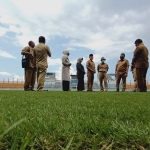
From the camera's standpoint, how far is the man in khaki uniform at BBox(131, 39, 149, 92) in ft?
31.6

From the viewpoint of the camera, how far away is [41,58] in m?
9.15

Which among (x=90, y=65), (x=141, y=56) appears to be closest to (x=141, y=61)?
(x=141, y=56)

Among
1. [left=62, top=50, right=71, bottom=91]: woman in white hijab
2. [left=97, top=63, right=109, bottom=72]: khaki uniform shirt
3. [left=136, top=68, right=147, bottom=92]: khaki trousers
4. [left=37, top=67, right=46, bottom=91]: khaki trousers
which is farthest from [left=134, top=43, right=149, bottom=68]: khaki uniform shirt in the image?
[left=37, top=67, right=46, bottom=91]: khaki trousers

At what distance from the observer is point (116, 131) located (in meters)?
1.43

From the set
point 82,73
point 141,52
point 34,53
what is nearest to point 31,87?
point 34,53

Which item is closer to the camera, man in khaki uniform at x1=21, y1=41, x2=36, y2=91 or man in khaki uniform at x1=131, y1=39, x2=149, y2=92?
man in khaki uniform at x1=21, y1=41, x2=36, y2=91

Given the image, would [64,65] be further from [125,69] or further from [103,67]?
[125,69]

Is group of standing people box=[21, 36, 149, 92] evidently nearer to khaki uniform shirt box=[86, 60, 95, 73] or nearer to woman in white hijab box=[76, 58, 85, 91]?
khaki uniform shirt box=[86, 60, 95, 73]

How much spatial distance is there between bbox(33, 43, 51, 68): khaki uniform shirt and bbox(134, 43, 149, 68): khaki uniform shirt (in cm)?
329

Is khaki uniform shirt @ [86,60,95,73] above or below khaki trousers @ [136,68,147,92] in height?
above

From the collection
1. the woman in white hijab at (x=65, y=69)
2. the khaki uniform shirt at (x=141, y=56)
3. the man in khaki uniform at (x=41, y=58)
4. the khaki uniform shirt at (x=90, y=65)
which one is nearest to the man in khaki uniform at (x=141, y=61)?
the khaki uniform shirt at (x=141, y=56)

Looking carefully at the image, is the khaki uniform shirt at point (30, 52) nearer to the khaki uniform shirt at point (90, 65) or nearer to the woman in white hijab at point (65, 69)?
the woman in white hijab at point (65, 69)

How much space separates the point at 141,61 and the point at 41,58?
12.3ft

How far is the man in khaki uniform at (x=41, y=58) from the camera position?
9.08m
